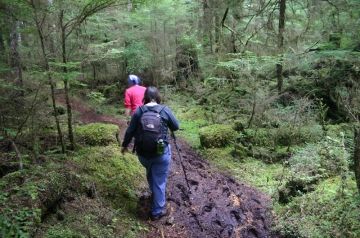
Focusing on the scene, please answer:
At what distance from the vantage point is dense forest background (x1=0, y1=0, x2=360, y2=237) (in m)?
5.82

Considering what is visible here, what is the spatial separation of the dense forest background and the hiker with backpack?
22.5 inches

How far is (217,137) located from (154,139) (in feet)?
16.0

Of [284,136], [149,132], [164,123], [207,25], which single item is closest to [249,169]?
[284,136]

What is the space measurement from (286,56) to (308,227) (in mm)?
7780

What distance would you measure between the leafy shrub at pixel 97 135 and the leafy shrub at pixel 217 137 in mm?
2854

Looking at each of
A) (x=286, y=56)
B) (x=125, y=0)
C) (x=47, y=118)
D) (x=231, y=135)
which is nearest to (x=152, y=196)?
(x=47, y=118)

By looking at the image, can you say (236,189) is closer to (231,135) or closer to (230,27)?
(231,135)

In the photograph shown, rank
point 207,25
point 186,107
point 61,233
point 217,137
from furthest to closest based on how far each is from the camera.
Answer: point 207,25, point 186,107, point 217,137, point 61,233

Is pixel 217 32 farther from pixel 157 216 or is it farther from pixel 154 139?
pixel 157 216

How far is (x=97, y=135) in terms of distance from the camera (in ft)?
28.3

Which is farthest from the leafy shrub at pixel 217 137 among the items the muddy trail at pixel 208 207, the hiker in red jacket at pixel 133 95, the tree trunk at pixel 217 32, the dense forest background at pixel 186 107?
the tree trunk at pixel 217 32

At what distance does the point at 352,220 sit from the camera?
5422 millimetres

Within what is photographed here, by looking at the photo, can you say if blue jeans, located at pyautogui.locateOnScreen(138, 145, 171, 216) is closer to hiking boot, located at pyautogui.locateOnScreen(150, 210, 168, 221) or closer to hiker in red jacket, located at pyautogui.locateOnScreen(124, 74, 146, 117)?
hiking boot, located at pyautogui.locateOnScreen(150, 210, 168, 221)

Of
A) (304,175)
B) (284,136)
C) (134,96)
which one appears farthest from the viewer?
(284,136)
